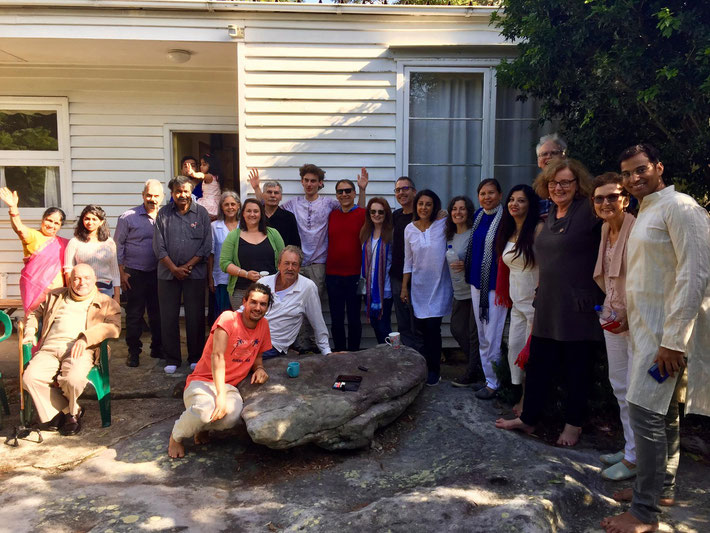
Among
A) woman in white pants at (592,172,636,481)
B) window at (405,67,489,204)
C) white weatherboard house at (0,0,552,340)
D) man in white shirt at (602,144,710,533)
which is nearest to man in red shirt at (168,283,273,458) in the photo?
woman in white pants at (592,172,636,481)

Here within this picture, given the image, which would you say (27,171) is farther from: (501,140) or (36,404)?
(501,140)

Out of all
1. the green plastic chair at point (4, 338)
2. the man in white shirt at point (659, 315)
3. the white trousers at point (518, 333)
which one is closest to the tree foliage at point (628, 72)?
the man in white shirt at point (659, 315)

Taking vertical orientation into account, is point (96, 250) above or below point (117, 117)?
below

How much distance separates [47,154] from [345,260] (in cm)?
470

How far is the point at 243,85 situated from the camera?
646 centimetres

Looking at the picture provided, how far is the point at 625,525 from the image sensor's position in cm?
290

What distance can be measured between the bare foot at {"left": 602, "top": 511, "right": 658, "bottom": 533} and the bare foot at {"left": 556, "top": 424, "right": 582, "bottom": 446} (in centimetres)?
94

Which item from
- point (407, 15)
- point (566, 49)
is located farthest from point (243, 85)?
point (566, 49)

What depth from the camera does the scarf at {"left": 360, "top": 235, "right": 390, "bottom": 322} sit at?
5.49 meters

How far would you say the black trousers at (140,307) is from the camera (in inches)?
229

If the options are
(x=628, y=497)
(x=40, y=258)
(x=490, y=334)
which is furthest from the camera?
(x=40, y=258)

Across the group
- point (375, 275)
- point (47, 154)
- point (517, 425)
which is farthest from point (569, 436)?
point (47, 154)

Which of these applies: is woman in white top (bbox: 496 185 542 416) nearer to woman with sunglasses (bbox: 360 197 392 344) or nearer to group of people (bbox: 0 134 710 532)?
group of people (bbox: 0 134 710 532)

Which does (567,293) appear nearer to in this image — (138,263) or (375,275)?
(375,275)
